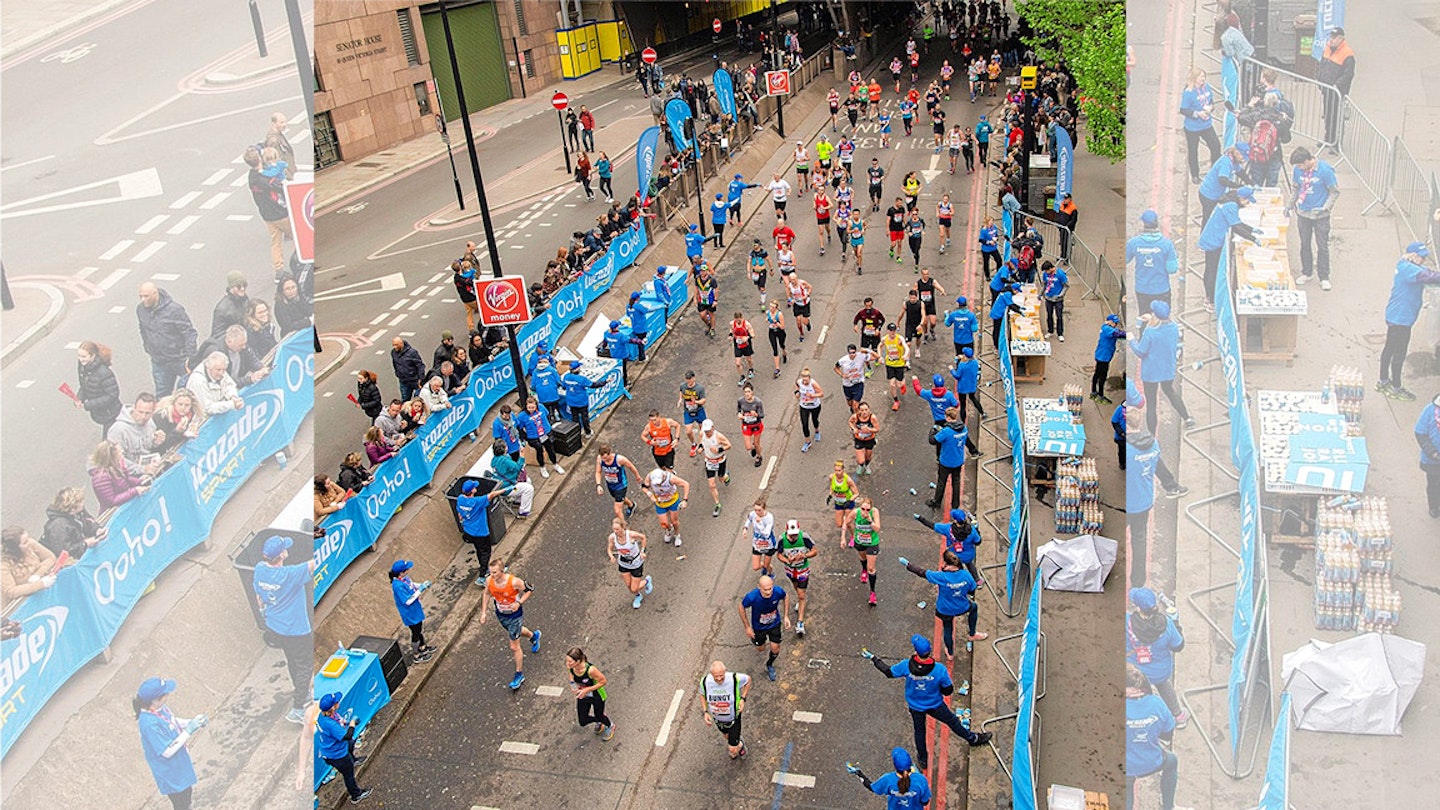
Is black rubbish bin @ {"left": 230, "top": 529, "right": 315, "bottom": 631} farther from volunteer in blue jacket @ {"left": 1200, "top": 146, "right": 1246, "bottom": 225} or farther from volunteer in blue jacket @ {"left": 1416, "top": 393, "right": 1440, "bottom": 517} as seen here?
volunteer in blue jacket @ {"left": 1200, "top": 146, "right": 1246, "bottom": 225}

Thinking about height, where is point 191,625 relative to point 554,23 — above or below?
below

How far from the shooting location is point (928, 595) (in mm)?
14648

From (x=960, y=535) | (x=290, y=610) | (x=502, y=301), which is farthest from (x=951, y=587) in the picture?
(x=502, y=301)

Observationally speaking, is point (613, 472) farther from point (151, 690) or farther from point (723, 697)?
point (151, 690)

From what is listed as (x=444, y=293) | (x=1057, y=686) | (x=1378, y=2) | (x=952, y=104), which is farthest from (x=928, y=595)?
(x=952, y=104)

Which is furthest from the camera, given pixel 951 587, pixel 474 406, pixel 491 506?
pixel 474 406

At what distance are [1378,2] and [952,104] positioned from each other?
1569 centimetres

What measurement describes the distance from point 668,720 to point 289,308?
41.4ft

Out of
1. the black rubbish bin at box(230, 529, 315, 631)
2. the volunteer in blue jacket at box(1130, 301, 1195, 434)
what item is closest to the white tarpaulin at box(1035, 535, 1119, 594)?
the volunteer in blue jacket at box(1130, 301, 1195, 434)

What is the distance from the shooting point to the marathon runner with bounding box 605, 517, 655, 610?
559 inches

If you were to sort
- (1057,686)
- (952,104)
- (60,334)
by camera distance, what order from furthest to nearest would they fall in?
(952,104) → (60,334) → (1057,686)

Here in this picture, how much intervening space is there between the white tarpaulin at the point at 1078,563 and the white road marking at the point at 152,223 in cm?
2309

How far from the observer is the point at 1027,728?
33.6 feet

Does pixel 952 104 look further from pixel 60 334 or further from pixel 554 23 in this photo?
pixel 60 334
